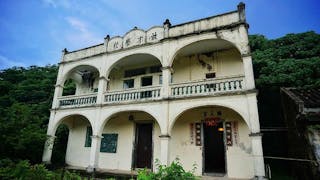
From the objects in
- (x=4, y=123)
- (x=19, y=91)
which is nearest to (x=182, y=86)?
(x=4, y=123)

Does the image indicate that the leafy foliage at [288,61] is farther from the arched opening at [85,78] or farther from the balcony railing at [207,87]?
the arched opening at [85,78]

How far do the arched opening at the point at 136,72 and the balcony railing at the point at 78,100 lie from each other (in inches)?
77.8

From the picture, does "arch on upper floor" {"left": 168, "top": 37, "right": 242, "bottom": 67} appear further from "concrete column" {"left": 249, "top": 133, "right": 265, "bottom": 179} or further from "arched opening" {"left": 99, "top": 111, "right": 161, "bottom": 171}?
"concrete column" {"left": 249, "top": 133, "right": 265, "bottom": 179}

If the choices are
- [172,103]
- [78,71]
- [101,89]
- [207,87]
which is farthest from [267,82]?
[78,71]

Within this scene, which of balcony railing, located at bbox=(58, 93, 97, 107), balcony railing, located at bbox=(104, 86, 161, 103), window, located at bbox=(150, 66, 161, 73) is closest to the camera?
balcony railing, located at bbox=(104, 86, 161, 103)

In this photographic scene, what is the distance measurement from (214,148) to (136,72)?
262 inches

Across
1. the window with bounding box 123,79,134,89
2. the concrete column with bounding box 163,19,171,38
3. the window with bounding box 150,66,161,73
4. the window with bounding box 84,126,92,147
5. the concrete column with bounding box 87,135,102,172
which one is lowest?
the concrete column with bounding box 87,135,102,172

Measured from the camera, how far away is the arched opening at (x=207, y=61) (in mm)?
10461

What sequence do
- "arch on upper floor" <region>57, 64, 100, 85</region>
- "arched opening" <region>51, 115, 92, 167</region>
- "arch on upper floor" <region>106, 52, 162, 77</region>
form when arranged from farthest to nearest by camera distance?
"arch on upper floor" <region>57, 64, 100, 85</region>
"arched opening" <region>51, 115, 92, 167</region>
"arch on upper floor" <region>106, 52, 162, 77</region>

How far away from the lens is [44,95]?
19.7m

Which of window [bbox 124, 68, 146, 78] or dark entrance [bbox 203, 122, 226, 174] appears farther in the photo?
window [bbox 124, 68, 146, 78]

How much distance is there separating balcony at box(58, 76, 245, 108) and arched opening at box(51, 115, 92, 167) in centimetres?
196

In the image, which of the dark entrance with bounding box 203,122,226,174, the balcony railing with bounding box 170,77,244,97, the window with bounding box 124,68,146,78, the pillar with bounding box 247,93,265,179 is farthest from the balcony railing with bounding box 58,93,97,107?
the pillar with bounding box 247,93,265,179

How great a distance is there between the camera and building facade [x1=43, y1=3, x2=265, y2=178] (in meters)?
8.93
